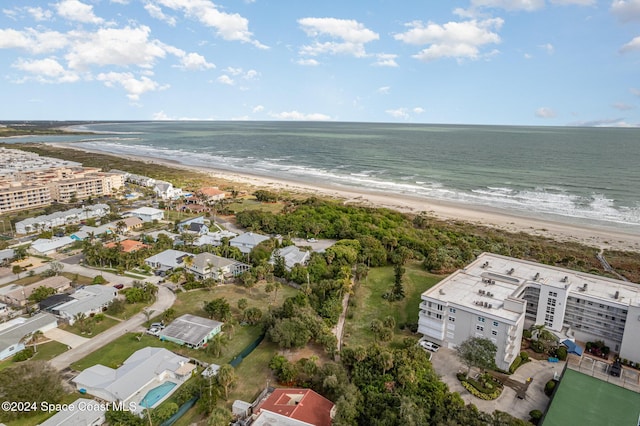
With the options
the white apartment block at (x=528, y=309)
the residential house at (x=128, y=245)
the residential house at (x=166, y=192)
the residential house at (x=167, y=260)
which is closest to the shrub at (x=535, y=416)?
the white apartment block at (x=528, y=309)

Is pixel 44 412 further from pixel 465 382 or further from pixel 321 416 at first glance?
pixel 465 382

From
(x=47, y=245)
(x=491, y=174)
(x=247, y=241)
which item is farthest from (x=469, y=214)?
(x=47, y=245)

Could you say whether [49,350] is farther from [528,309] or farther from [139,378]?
[528,309]

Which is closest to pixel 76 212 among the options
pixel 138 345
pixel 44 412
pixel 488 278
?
pixel 138 345

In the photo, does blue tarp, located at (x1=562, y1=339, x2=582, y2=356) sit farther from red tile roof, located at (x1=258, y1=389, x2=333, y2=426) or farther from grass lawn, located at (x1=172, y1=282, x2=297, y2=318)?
grass lawn, located at (x1=172, y1=282, x2=297, y2=318)

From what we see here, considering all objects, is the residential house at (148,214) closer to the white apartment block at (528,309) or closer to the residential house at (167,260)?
the residential house at (167,260)

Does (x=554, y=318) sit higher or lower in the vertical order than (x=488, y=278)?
lower

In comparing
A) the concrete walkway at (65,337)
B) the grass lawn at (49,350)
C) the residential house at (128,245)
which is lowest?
the grass lawn at (49,350)
